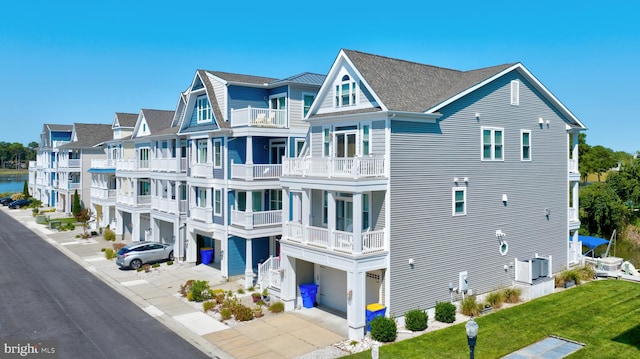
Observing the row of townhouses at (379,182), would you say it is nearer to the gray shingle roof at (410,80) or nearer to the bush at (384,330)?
the gray shingle roof at (410,80)

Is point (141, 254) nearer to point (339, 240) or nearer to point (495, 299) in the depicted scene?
point (339, 240)

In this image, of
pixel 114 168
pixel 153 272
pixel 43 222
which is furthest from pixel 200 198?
pixel 43 222

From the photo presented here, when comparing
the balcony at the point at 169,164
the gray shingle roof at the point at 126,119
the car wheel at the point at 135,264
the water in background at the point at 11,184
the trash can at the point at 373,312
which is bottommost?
the car wheel at the point at 135,264

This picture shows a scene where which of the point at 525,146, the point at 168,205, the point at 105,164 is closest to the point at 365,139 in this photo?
the point at 525,146

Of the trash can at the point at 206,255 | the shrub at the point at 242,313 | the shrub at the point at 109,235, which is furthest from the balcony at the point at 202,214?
the shrub at the point at 109,235

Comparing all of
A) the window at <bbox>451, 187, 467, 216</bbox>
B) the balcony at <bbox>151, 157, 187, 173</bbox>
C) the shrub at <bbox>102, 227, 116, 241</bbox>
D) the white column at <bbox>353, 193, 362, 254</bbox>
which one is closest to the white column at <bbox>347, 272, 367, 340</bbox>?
the white column at <bbox>353, 193, 362, 254</bbox>

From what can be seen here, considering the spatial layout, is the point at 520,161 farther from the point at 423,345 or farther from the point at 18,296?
the point at 18,296
